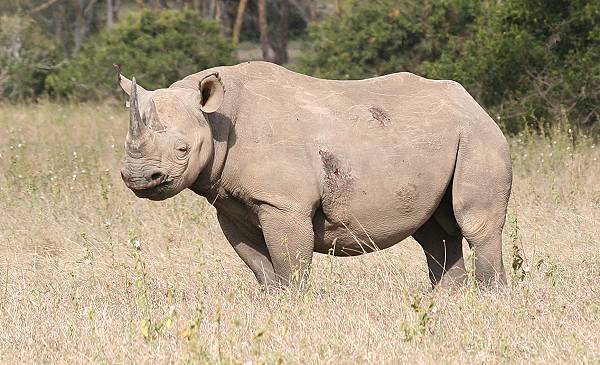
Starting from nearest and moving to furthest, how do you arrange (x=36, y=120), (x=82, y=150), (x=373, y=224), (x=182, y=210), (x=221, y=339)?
(x=221, y=339) < (x=373, y=224) < (x=182, y=210) < (x=82, y=150) < (x=36, y=120)

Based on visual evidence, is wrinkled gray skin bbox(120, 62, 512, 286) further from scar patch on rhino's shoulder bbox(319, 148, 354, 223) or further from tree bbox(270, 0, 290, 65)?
tree bbox(270, 0, 290, 65)

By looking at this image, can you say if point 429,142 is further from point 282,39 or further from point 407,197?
point 282,39

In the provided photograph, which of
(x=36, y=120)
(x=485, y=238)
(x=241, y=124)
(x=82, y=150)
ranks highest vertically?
(x=241, y=124)

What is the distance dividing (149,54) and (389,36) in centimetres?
490

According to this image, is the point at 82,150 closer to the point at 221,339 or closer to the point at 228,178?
the point at 228,178

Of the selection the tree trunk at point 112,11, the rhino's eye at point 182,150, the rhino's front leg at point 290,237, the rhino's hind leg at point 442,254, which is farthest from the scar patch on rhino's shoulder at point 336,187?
the tree trunk at point 112,11

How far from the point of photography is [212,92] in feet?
20.6

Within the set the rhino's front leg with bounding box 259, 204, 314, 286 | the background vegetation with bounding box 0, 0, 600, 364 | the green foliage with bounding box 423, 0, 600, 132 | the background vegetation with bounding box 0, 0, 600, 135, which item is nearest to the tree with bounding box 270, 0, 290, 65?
the background vegetation with bounding box 0, 0, 600, 135

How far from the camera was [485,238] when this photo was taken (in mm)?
6969

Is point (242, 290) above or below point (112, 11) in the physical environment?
above

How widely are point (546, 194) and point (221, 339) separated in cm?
538

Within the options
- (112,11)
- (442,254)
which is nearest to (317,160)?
(442,254)

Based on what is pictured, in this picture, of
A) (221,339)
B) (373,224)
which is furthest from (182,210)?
(221,339)

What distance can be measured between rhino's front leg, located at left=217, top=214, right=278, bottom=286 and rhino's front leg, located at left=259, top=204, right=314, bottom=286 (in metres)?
0.38
